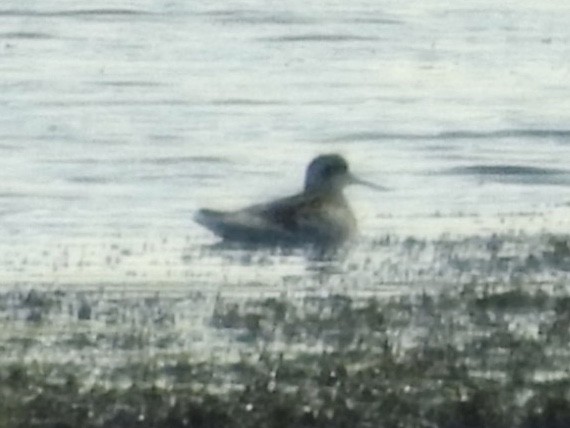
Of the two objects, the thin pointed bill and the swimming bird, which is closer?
the swimming bird

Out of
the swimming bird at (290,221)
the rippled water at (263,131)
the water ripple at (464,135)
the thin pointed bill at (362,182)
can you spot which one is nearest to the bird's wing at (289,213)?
the swimming bird at (290,221)

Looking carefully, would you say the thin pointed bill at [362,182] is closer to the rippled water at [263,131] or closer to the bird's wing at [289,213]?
the rippled water at [263,131]

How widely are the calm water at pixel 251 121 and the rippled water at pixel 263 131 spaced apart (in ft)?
0.08

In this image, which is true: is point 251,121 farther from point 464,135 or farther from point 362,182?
point 362,182

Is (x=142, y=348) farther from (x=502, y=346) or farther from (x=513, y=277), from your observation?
(x=513, y=277)

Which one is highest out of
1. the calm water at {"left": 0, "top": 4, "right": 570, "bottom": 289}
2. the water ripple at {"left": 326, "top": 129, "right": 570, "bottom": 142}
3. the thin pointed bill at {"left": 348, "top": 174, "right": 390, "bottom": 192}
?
the thin pointed bill at {"left": 348, "top": 174, "right": 390, "bottom": 192}

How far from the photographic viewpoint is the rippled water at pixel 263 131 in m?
11.8

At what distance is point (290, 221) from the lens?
1271 centimetres

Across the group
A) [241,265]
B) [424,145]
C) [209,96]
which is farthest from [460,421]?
[209,96]

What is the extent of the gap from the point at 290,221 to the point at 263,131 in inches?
191

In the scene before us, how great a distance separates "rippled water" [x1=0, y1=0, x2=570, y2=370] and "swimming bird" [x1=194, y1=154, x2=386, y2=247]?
134 millimetres

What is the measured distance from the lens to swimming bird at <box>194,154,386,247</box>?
1249cm

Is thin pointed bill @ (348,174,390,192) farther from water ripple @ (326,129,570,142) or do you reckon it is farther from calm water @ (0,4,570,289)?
water ripple @ (326,129,570,142)

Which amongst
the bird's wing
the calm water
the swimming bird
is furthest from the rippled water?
the bird's wing
